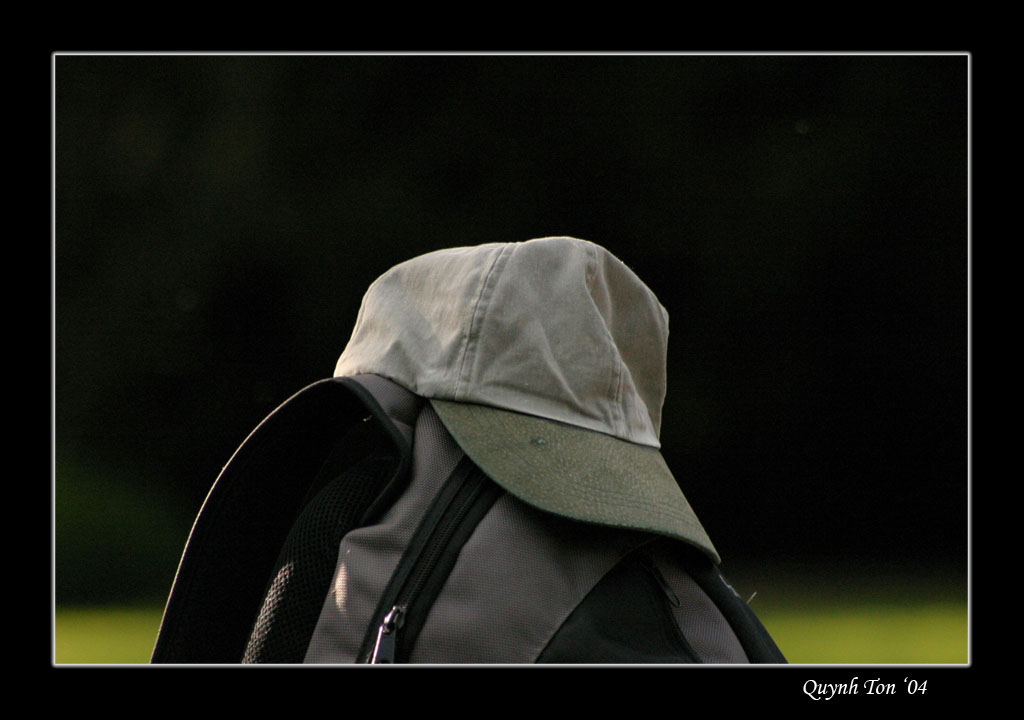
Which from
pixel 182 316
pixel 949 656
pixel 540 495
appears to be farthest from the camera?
pixel 182 316

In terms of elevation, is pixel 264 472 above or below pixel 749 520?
above

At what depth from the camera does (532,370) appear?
Answer: 79cm

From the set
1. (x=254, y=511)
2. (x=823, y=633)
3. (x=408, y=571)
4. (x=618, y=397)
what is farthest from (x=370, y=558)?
(x=823, y=633)

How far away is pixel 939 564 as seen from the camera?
3875 millimetres

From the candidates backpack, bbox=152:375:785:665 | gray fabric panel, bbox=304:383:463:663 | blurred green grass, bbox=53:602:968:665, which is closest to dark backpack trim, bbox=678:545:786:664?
backpack, bbox=152:375:785:665

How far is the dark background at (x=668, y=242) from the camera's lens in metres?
3.81

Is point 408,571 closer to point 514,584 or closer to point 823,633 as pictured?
point 514,584

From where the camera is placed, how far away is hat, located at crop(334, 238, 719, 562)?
0.74m

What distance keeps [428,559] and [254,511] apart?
0.62 feet

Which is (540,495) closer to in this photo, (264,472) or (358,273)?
(264,472)

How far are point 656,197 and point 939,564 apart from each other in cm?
183

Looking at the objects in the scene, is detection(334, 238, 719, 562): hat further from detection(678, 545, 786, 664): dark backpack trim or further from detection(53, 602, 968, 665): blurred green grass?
detection(53, 602, 968, 665): blurred green grass

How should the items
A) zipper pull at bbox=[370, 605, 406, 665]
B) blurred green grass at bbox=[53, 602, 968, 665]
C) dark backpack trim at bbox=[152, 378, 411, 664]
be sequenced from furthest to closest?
1. blurred green grass at bbox=[53, 602, 968, 665]
2. dark backpack trim at bbox=[152, 378, 411, 664]
3. zipper pull at bbox=[370, 605, 406, 665]

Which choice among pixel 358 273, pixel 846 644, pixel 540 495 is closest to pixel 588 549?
pixel 540 495
